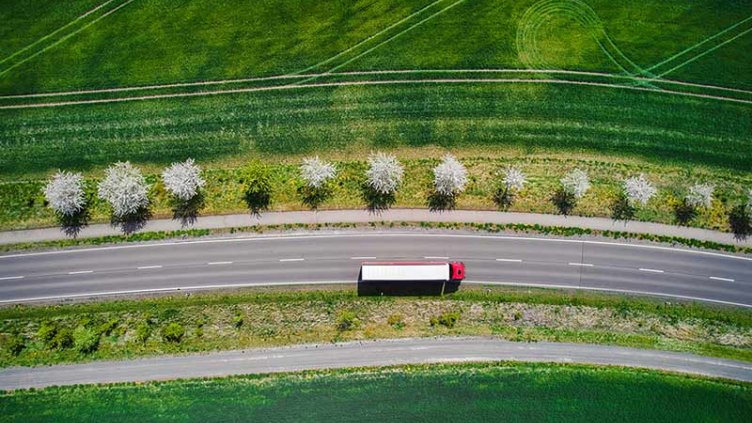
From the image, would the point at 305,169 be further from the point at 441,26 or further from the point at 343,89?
the point at 441,26

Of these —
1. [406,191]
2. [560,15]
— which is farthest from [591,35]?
[406,191]

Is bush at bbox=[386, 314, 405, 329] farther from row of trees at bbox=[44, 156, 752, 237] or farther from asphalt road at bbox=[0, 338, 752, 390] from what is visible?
row of trees at bbox=[44, 156, 752, 237]

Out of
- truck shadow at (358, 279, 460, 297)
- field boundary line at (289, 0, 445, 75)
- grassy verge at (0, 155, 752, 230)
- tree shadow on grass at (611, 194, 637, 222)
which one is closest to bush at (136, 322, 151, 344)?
grassy verge at (0, 155, 752, 230)

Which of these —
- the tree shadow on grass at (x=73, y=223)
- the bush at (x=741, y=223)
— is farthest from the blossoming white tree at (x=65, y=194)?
the bush at (x=741, y=223)

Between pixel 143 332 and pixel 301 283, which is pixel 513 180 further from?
pixel 143 332

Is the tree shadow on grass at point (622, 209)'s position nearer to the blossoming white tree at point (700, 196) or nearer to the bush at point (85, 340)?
the blossoming white tree at point (700, 196)
